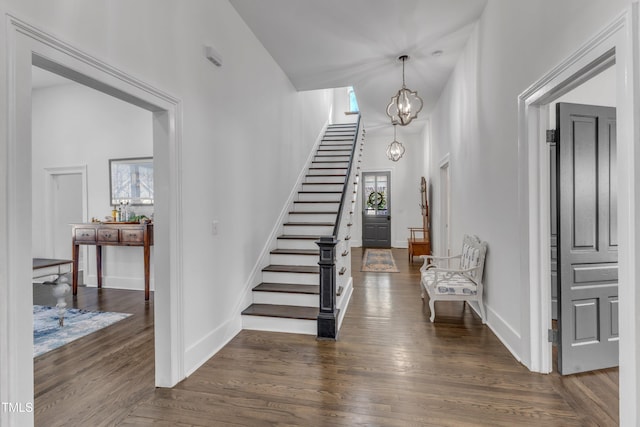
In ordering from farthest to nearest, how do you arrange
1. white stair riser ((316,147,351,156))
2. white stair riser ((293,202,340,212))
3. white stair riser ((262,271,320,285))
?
1. white stair riser ((316,147,351,156))
2. white stair riser ((293,202,340,212))
3. white stair riser ((262,271,320,285))

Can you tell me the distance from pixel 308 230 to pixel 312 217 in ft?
1.20

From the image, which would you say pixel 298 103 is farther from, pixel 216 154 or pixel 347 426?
pixel 347 426

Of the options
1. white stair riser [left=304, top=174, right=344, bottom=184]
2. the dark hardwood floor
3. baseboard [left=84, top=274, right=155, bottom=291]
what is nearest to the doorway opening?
the dark hardwood floor

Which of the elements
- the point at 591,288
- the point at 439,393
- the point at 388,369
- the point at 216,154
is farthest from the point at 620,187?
the point at 216,154

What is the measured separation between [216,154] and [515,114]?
2627 mm

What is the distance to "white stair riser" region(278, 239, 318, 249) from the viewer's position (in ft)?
14.0

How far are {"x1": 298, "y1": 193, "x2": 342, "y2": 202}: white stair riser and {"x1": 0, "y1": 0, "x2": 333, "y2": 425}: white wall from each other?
105 centimetres

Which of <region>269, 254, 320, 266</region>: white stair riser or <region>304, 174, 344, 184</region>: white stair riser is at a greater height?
<region>304, 174, 344, 184</region>: white stair riser

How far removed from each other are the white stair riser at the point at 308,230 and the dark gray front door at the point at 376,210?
4869 millimetres

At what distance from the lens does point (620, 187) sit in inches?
56.9

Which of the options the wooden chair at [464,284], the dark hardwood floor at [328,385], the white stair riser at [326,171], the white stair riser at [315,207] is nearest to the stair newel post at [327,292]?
the dark hardwood floor at [328,385]

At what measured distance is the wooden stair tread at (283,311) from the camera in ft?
10.2

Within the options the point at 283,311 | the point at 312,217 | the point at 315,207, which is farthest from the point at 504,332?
the point at 315,207

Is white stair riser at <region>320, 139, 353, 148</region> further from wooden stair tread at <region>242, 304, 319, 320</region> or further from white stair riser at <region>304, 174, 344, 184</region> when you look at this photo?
wooden stair tread at <region>242, 304, 319, 320</region>
